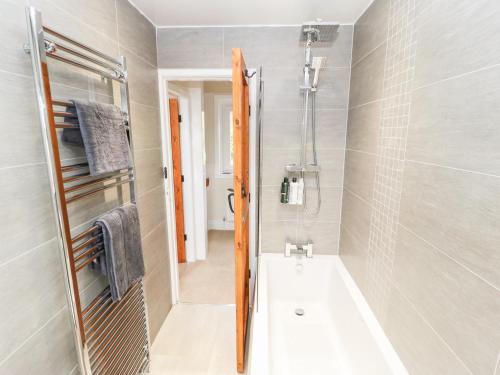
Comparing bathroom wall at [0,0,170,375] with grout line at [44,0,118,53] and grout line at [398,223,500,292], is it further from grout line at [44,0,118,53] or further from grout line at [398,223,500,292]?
grout line at [398,223,500,292]

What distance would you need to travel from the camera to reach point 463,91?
852 mm

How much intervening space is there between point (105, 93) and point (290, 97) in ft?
4.37

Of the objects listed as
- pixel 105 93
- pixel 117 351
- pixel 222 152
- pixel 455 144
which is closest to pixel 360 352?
pixel 455 144

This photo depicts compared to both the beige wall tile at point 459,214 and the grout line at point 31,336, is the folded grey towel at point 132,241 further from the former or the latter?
the beige wall tile at point 459,214

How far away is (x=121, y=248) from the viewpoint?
1.31 meters

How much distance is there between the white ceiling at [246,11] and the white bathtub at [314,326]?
192 cm

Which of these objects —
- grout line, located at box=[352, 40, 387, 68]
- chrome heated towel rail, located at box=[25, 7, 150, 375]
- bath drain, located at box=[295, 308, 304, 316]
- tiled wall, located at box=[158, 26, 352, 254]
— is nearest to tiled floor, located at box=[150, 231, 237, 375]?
chrome heated towel rail, located at box=[25, 7, 150, 375]

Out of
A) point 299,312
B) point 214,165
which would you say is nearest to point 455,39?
point 299,312

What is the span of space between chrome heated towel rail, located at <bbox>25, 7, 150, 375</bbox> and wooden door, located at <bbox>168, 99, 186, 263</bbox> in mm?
1269

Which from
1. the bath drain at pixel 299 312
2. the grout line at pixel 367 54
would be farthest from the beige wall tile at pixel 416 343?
the grout line at pixel 367 54

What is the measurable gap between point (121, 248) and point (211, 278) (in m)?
1.72

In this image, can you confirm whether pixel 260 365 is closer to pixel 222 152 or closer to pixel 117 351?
pixel 117 351

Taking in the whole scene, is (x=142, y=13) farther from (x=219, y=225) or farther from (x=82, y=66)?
(x=219, y=225)

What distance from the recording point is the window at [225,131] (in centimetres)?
388
